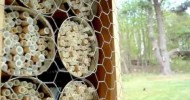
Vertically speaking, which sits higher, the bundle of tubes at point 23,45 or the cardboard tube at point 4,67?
the bundle of tubes at point 23,45

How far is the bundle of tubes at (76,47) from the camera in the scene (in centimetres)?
127

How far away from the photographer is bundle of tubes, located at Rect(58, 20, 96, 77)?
1.27 metres

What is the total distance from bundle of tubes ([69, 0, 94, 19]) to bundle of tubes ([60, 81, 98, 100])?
1.00 ft

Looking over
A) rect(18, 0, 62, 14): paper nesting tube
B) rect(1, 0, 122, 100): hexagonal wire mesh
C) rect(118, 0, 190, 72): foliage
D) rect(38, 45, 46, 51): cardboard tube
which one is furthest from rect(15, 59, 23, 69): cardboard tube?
rect(118, 0, 190, 72): foliage

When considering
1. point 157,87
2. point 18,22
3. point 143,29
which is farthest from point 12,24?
point 143,29

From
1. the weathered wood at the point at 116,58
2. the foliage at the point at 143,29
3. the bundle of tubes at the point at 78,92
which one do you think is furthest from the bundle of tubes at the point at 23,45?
the foliage at the point at 143,29

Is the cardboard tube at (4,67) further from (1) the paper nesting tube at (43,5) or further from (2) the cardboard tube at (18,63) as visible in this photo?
(1) the paper nesting tube at (43,5)

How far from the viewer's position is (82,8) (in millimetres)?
1387

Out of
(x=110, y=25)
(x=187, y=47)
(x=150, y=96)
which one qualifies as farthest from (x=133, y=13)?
(x=110, y=25)

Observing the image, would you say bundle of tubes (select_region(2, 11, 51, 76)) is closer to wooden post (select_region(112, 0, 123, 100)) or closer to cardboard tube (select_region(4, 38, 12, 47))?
cardboard tube (select_region(4, 38, 12, 47))

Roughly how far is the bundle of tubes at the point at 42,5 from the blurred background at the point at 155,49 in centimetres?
94

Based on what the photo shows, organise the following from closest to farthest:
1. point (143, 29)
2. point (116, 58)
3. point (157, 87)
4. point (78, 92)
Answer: point (78, 92), point (116, 58), point (157, 87), point (143, 29)

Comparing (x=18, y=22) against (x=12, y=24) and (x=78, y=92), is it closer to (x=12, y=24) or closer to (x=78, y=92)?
(x=12, y=24)

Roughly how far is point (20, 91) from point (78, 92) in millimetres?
285
